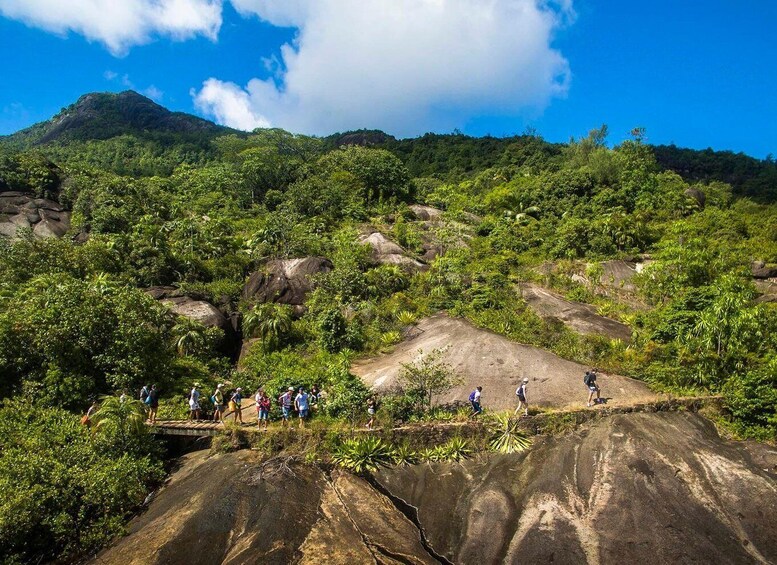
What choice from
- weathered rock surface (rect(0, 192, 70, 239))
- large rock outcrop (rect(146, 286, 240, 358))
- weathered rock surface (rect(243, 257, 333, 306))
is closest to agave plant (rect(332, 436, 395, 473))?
large rock outcrop (rect(146, 286, 240, 358))

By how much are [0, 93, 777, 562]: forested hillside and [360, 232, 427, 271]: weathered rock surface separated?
201 millimetres

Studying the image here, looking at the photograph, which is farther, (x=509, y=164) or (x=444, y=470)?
(x=509, y=164)

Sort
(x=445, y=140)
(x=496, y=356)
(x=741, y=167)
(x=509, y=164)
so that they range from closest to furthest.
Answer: (x=496, y=356) → (x=509, y=164) → (x=741, y=167) → (x=445, y=140)

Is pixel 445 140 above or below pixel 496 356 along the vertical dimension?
above

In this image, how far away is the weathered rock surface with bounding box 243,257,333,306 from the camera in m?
33.7

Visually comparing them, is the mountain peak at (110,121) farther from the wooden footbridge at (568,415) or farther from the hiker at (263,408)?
the hiker at (263,408)

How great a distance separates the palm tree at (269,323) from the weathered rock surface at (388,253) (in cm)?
1184

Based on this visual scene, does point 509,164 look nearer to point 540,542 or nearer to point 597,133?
point 597,133

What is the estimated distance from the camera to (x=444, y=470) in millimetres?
15547

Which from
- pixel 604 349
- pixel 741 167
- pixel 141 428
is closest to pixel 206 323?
pixel 141 428

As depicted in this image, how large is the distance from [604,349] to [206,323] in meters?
22.6

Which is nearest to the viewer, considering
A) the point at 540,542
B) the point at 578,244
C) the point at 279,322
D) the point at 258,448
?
the point at 540,542

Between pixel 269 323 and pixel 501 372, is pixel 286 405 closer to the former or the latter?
pixel 501 372

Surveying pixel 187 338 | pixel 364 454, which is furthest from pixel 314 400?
pixel 187 338
